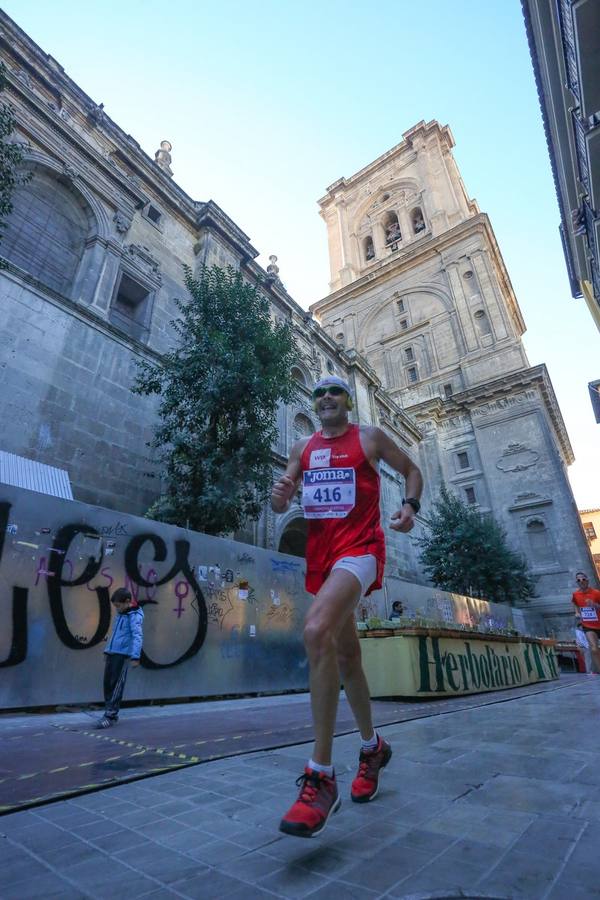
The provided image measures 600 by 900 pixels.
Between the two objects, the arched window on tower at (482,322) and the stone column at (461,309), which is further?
the stone column at (461,309)

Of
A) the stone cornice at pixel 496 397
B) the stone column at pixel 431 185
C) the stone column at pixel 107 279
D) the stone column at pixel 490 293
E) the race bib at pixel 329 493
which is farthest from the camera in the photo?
the stone column at pixel 431 185

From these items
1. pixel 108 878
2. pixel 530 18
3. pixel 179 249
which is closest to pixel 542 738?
pixel 108 878

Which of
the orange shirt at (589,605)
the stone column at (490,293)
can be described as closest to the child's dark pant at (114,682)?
the orange shirt at (589,605)

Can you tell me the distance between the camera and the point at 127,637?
5.20 m

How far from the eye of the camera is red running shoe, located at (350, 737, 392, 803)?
1881 mm

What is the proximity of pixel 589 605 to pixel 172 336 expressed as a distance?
1238 cm

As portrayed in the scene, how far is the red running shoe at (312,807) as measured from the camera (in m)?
1.46

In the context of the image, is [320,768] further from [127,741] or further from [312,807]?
[127,741]

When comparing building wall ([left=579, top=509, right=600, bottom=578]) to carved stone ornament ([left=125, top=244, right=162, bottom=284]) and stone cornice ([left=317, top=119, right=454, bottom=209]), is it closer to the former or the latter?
stone cornice ([left=317, top=119, right=454, bottom=209])

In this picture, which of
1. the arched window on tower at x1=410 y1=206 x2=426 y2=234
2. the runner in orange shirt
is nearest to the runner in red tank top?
the runner in orange shirt

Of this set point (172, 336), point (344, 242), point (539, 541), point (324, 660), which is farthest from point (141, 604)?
point (344, 242)

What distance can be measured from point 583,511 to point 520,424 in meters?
35.5

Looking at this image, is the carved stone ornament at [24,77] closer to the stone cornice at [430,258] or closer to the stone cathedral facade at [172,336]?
the stone cathedral facade at [172,336]

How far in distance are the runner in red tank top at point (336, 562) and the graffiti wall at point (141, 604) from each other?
194 inches
